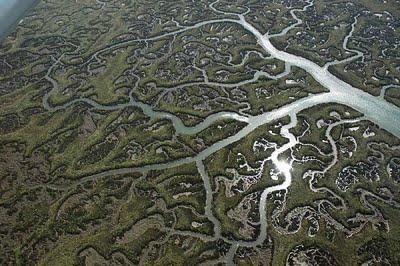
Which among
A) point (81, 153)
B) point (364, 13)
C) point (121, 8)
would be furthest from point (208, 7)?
point (81, 153)

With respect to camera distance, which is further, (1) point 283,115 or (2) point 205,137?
(1) point 283,115

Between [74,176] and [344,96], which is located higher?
[74,176]

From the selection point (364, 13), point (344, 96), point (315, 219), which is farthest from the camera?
point (364, 13)

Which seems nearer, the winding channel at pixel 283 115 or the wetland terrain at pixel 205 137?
the wetland terrain at pixel 205 137

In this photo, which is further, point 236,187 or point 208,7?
point 208,7

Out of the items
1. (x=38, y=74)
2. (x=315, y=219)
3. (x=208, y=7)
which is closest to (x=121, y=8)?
(x=208, y=7)

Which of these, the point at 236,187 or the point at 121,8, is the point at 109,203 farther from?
the point at 121,8

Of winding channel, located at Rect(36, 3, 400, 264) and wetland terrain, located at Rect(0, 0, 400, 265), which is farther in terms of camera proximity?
winding channel, located at Rect(36, 3, 400, 264)

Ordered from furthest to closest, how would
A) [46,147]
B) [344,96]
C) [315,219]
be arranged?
[344,96] → [46,147] → [315,219]

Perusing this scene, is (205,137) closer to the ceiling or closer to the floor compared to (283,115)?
closer to the ceiling

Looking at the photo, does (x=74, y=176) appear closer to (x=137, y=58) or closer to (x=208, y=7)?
(x=137, y=58)
